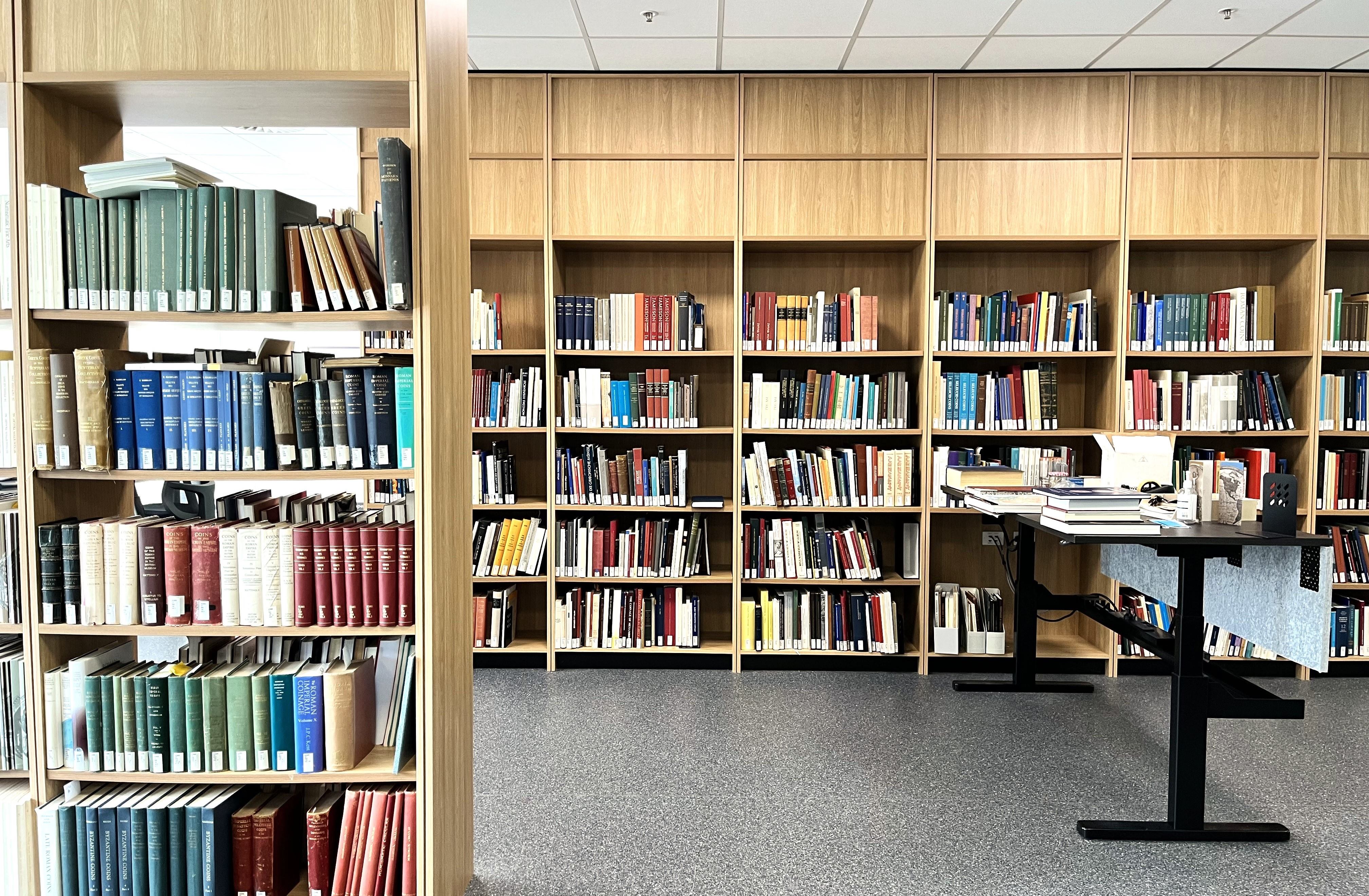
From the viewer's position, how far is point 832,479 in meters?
4.41

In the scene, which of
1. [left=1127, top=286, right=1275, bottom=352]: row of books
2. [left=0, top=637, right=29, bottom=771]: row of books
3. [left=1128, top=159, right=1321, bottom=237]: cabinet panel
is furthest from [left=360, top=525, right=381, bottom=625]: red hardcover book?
[left=1128, top=159, right=1321, bottom=237]: cabinet panel

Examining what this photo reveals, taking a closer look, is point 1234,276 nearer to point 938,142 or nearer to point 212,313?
point 938,142

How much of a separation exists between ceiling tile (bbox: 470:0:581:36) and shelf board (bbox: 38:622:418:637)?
259 centimetres

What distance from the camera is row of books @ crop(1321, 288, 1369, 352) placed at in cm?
423

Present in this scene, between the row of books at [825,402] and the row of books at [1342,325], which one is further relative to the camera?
the row of books at [825,402]

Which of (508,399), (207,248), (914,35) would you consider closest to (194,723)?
(207,248)

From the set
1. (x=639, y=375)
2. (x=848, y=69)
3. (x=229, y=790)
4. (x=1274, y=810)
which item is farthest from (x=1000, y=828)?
(x=848, y=69)

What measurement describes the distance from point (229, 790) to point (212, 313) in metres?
1.14

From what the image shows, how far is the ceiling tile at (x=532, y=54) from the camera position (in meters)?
3.95

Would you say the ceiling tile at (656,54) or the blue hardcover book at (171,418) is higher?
the ceiling tile at (656,54)

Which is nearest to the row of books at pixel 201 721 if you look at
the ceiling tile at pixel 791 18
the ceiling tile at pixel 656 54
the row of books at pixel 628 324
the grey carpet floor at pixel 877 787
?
the grey carpet floor at pixel 877 787

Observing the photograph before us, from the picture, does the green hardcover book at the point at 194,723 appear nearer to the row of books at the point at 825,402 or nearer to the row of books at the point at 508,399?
the row of books at the point at 508,399

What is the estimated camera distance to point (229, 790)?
2.17m

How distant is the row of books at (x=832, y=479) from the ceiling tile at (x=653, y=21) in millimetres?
1897
